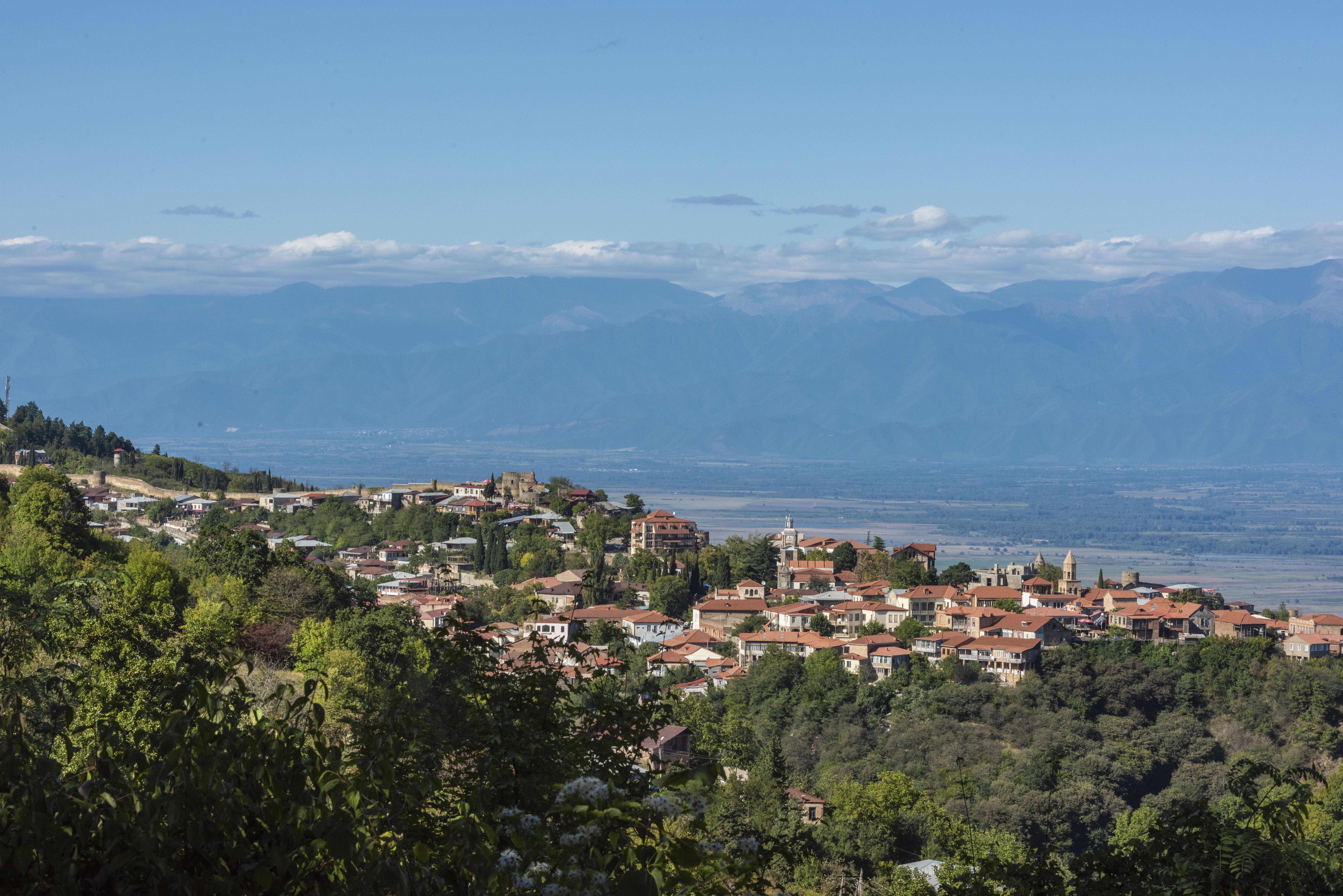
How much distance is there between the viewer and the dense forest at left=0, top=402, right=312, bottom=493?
56.3 metres

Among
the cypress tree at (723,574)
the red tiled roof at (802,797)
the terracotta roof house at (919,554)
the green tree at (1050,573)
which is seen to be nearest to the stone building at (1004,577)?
the green tree at (1050,573)

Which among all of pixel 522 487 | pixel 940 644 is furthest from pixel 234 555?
pixel 522 487

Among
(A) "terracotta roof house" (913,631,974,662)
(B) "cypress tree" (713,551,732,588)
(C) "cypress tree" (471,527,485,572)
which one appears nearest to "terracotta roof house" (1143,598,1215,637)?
(A) "terracotta roof house" (913,631,974,662)

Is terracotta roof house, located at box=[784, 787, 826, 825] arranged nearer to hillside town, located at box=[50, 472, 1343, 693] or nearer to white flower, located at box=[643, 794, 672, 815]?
hillside town, located at box=[50, 472, 1343, 693]

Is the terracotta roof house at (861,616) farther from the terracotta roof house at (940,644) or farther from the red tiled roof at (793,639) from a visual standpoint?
the terracotta roof house at (940,644)

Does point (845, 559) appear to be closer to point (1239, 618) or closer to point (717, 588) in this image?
point (717, 588)

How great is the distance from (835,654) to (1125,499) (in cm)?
14788

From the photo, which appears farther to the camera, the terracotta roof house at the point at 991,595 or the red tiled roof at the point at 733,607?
the red tiled roof at the point at 733,607

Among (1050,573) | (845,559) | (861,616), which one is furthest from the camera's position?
(1050,573)

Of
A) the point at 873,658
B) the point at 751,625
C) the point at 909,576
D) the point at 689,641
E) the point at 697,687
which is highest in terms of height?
the point at 909,576

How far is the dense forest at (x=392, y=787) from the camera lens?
11.6 ft

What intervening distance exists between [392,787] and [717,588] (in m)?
44.5

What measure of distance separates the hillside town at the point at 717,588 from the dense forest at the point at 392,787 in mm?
6349

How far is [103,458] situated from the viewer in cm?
6197
